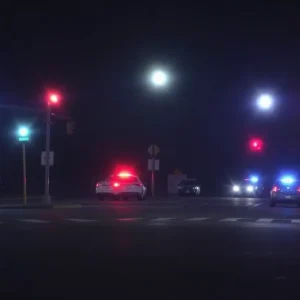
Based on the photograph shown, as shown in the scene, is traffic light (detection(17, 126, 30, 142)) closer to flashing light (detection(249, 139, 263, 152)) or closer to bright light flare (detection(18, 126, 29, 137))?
bright light flare (detection(18, 126, 29, 137))

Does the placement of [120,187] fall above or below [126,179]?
below

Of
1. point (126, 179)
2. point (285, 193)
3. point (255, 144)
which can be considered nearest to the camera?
point (285, 193)

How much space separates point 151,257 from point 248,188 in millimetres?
44931

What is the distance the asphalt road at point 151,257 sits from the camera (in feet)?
38.0

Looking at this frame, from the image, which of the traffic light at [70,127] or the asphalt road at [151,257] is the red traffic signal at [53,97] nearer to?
the traffic light at [70,127]

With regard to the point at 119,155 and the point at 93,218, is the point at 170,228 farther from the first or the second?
the point at 119,155

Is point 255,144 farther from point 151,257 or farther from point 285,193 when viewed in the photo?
point 151,257

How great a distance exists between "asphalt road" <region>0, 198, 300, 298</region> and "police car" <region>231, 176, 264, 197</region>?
112 feet

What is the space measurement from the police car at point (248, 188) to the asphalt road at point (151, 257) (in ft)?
112

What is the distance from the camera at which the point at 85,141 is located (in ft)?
279

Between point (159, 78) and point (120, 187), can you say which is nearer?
point (159, 78)

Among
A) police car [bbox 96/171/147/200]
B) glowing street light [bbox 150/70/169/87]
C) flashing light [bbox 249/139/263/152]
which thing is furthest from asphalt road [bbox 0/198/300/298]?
police car [bbox 96/171/147/200]

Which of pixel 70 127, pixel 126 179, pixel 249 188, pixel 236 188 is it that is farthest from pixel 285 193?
pixel 236 188

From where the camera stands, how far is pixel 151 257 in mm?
15078
